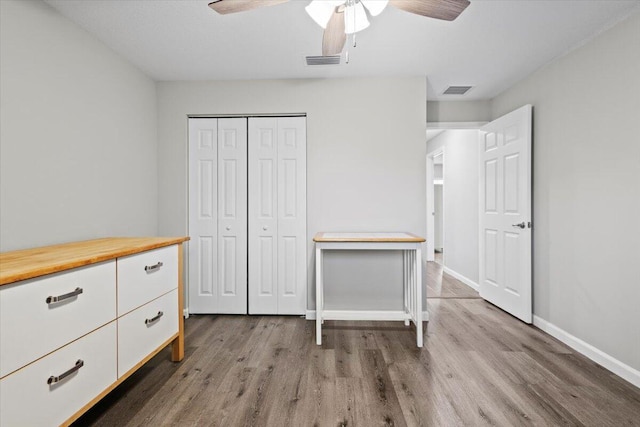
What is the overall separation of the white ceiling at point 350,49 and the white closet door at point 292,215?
595mm

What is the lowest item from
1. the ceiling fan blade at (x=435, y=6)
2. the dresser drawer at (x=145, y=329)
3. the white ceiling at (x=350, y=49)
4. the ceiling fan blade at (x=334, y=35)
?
the dresser drawer at (x=145, y=329)

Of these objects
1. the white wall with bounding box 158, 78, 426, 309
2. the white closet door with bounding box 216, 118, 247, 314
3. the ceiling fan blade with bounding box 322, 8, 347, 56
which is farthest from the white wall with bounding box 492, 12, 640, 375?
the white closet door with bounding box 216, 118, 247, 314

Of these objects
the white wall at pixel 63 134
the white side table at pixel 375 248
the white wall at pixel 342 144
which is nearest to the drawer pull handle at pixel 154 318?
the white wall at pixel 63 134

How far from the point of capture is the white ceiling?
2.12 meters

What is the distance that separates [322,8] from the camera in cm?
168

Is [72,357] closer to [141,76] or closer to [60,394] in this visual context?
[60,394]

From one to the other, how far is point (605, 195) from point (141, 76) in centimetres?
404

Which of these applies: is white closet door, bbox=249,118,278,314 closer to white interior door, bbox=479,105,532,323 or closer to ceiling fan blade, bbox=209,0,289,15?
ceiling fan blade, bbox=209,0,289,15

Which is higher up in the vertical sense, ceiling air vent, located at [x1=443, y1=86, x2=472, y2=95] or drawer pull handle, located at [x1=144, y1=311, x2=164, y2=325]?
ceiling air vent, located at [x1=443, y1=86, x2=472, y2=95]

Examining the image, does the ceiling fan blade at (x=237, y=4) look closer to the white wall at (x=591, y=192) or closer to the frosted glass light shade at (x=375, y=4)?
the frosted glass light shade at (x=375, y=4)

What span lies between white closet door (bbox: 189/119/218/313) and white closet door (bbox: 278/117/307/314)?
689 mm

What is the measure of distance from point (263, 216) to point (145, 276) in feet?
4.94

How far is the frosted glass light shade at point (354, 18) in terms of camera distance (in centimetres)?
168

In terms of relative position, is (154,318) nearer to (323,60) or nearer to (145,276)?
(145,276)
